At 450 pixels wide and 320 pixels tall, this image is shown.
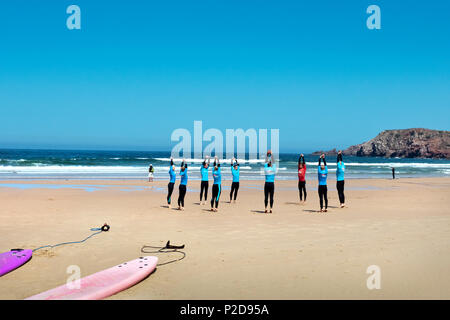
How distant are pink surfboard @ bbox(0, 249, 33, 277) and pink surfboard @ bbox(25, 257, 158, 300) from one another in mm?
1262

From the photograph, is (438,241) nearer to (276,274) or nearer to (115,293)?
(276,274)

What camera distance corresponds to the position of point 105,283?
4.68m

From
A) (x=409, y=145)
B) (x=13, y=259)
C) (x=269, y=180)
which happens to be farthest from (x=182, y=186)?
(x=409, y=145)

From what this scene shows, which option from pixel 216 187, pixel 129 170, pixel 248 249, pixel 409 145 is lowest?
pixel 129 170

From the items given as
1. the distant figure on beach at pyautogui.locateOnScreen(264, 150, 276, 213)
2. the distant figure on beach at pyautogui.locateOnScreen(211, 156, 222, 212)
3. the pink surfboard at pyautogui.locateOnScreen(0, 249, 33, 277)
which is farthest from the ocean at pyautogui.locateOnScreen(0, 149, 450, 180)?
the pink surfboard at pyautogui.locateOnScreen(0, 249, 33, 277)

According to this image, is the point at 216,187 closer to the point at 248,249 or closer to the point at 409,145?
the point at 248,249

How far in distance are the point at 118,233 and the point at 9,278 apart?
9.71 ft

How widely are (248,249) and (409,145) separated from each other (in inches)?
5245

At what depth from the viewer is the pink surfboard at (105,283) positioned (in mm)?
4293

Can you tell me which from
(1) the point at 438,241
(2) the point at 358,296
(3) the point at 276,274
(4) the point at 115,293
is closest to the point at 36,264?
(4) the point at 115,293

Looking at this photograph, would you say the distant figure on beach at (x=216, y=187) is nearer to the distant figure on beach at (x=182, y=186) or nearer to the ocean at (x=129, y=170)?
the distant figure on beach at (x=182, y=186)

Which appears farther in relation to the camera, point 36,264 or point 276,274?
point 36,264
